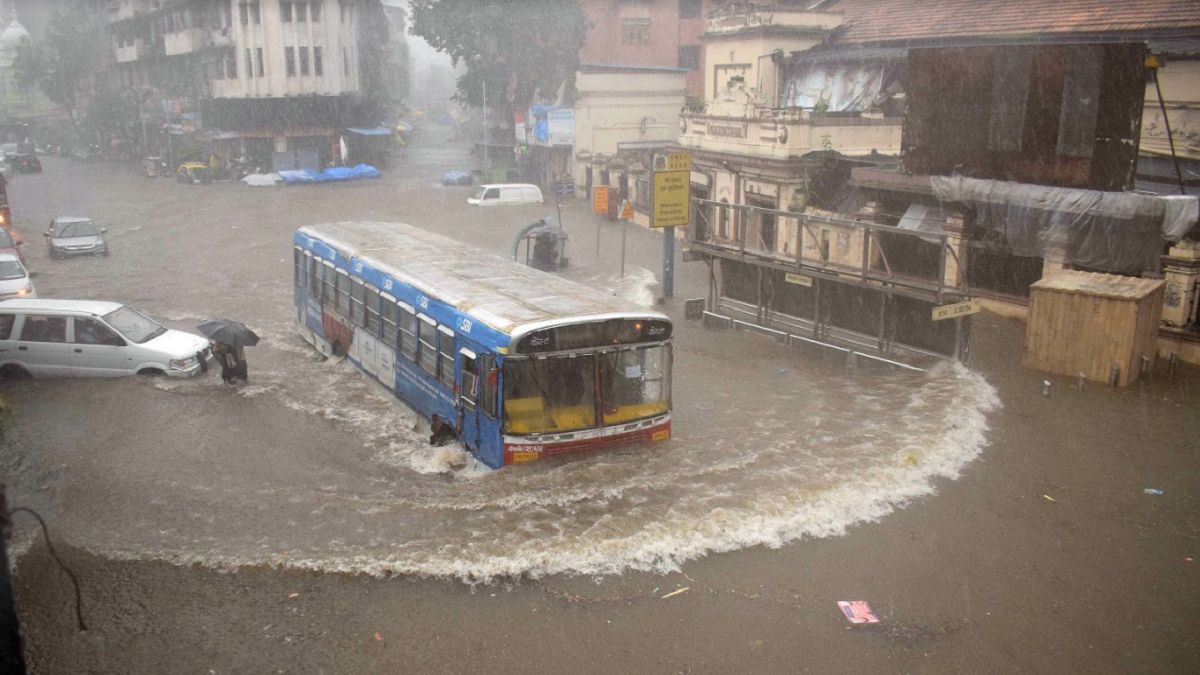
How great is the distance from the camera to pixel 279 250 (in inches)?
1234

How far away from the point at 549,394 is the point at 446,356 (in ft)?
6.00

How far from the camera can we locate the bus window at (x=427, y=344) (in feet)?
40.3

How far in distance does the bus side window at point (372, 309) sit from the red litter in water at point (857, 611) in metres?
8.58

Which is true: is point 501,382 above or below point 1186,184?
below

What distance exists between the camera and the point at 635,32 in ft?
182

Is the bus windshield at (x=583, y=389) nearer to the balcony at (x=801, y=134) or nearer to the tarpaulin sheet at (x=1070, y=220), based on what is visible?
the tarpaulin sheet at (x=1070, y=220)

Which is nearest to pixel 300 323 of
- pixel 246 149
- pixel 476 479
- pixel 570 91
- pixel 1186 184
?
pixel 476 479

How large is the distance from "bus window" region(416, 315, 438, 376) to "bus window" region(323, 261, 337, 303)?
4.30 m

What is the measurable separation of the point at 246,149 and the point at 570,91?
932 inches

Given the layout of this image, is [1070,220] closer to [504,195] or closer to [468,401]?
[468,401]

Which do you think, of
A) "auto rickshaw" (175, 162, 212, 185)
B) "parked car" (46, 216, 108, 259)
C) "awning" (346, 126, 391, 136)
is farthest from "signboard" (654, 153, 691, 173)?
"awning" (346, 126, 391, 136)

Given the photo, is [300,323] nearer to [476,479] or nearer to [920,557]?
[476,479]

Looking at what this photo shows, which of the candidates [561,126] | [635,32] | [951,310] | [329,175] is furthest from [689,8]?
[951,310]

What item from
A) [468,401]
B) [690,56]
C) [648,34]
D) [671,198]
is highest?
[648,34]
